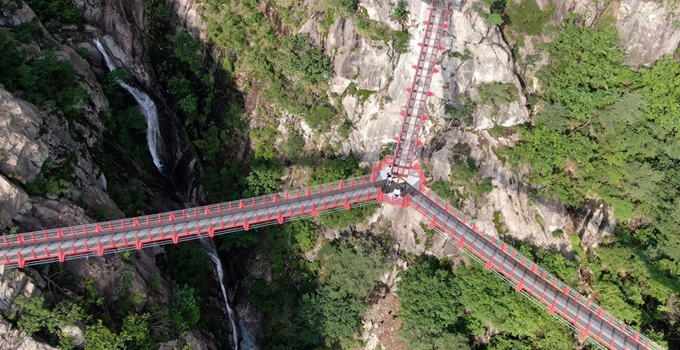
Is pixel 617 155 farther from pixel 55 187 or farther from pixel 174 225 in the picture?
pixel 55 187

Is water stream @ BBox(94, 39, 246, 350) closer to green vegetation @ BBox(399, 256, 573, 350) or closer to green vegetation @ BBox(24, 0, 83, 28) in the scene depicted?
green vegetation @ BBox(24, 0, 83, 28)

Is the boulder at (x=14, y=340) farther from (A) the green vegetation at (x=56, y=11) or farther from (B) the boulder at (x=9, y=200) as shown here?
(A) the green vegetation at (x=56, y=11)

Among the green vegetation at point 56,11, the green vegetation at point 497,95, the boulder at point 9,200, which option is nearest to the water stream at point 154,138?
the green vegetation at point 56,11

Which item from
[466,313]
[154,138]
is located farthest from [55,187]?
[466,313]

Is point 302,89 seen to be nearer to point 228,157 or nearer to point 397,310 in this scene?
point 228,157

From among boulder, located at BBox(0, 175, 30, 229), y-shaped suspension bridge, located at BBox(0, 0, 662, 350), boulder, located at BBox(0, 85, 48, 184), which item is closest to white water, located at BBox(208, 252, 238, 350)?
y-shaped suspension bridge, located at BBox(0, 0, 662, 350)

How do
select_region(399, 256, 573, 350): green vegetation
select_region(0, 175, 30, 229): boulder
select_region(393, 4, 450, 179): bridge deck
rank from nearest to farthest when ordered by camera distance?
select_region(0, 175, 30, 229): boulder → select_region(399, 256, 573, 350): green vegetation → select_region(393, 4, 450, 179): bridge deck
